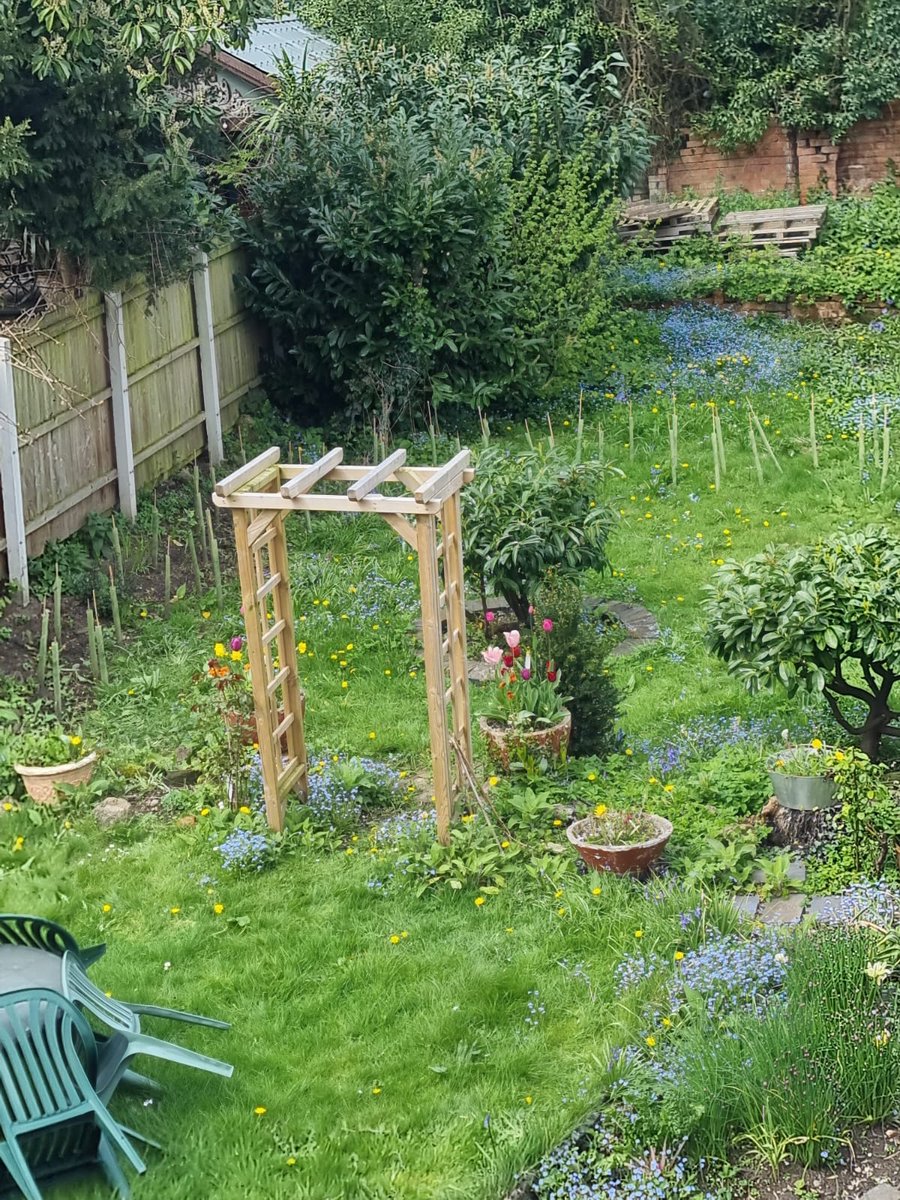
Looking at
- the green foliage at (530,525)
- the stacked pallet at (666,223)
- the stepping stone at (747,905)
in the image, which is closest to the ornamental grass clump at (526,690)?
the green foliage at (530,525)

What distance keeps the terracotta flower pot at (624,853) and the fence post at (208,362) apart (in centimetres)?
712

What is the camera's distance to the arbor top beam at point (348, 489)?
580 centimetres

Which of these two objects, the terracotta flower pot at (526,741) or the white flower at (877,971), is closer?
the white flower at (877,971)

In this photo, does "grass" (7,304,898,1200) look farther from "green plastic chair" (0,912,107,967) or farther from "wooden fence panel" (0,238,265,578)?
"wooden fence panel" (0,238,265,578)

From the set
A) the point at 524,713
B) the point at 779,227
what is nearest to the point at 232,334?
the point at 524,713

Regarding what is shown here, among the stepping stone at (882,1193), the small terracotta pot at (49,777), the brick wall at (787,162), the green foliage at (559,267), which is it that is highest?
the brick wall at (787,162)

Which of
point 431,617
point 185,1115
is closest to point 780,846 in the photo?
point 431,617

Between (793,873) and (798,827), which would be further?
(798,827)

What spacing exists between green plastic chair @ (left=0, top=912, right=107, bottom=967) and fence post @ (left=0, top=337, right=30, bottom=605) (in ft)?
14.2

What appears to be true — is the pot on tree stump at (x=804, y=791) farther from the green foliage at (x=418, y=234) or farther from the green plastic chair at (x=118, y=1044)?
the green foliage at (x=418, y=234)

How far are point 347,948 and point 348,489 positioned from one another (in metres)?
1.98

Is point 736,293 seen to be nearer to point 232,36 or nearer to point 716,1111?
point 232,36

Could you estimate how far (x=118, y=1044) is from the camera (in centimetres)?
434

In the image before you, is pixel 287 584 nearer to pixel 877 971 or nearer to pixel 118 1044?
pixel 118 1044
